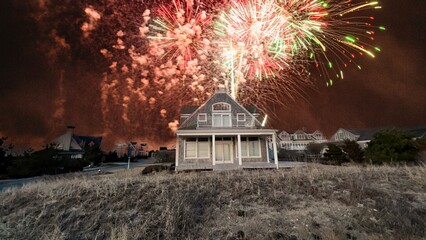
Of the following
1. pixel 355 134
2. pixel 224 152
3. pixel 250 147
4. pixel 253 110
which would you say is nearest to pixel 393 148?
pixel 250 147

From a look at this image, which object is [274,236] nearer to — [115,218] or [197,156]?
[115,218]

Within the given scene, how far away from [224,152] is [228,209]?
13.8 metres

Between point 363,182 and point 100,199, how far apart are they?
9702 millimetres

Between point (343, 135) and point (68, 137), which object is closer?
point (68, 137)

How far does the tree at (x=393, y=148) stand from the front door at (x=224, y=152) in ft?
37.6

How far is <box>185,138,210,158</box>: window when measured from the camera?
19.7m

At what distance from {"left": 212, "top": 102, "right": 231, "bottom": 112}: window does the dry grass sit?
12.3 meters

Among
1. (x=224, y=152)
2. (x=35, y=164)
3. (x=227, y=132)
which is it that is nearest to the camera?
(x=227, y=132)

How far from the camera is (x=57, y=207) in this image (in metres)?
6.83

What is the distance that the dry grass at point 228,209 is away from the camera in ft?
17.5

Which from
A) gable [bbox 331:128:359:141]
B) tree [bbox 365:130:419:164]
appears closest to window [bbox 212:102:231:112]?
tree [bbox 365:130:419:164]

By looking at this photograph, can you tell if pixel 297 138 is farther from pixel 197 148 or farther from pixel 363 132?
pixel 197 148

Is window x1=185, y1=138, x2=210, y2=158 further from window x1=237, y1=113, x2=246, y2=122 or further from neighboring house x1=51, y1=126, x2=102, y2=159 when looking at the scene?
neighboring house x1=51, y1=126, x2=102, y2=159

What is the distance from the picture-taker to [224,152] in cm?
2028
